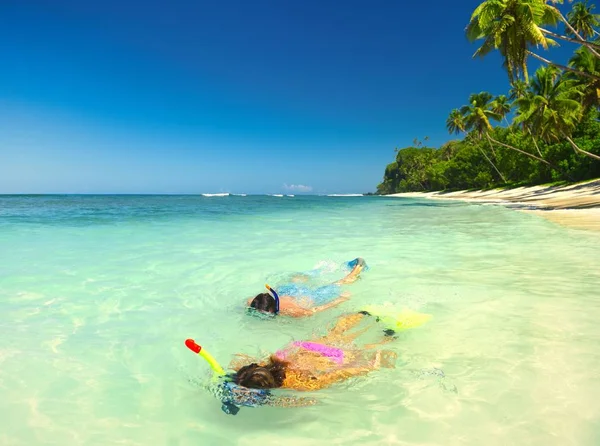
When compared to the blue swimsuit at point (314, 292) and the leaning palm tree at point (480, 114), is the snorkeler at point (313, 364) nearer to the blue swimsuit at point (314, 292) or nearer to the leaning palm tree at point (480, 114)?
the blue swimsuit at point (314, 292)

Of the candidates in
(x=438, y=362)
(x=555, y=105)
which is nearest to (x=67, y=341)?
(x=438, y=362)

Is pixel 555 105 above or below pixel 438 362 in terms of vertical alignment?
above

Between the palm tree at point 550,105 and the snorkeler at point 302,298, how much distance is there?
31.7 metres

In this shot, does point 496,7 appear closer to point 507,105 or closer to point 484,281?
point 484,281

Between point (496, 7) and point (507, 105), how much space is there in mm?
38982

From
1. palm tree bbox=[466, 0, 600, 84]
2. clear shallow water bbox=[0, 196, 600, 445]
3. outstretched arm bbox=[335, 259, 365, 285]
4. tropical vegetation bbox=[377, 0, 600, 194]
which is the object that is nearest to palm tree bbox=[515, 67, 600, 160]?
tropical vegetation bbox=[377, 0, 600, 194]

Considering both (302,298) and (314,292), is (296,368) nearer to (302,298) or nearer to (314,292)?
(302,298)

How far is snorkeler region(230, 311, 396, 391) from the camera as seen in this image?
3.16 m

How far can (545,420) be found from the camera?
262 cm

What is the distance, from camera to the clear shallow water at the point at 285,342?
2660 mm

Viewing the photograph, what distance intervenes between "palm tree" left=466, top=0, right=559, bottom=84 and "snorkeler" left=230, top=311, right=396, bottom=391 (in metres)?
20.4

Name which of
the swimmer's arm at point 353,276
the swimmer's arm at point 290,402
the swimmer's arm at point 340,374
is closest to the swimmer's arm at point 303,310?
the swimmer's arm at point 353,276

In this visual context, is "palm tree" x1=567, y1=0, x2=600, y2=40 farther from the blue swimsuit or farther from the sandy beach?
the blue swimsuit

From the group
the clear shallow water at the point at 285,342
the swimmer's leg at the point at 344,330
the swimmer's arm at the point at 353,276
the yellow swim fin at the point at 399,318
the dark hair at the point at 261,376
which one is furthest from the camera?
the swimmer's arm at the point at 353,276
